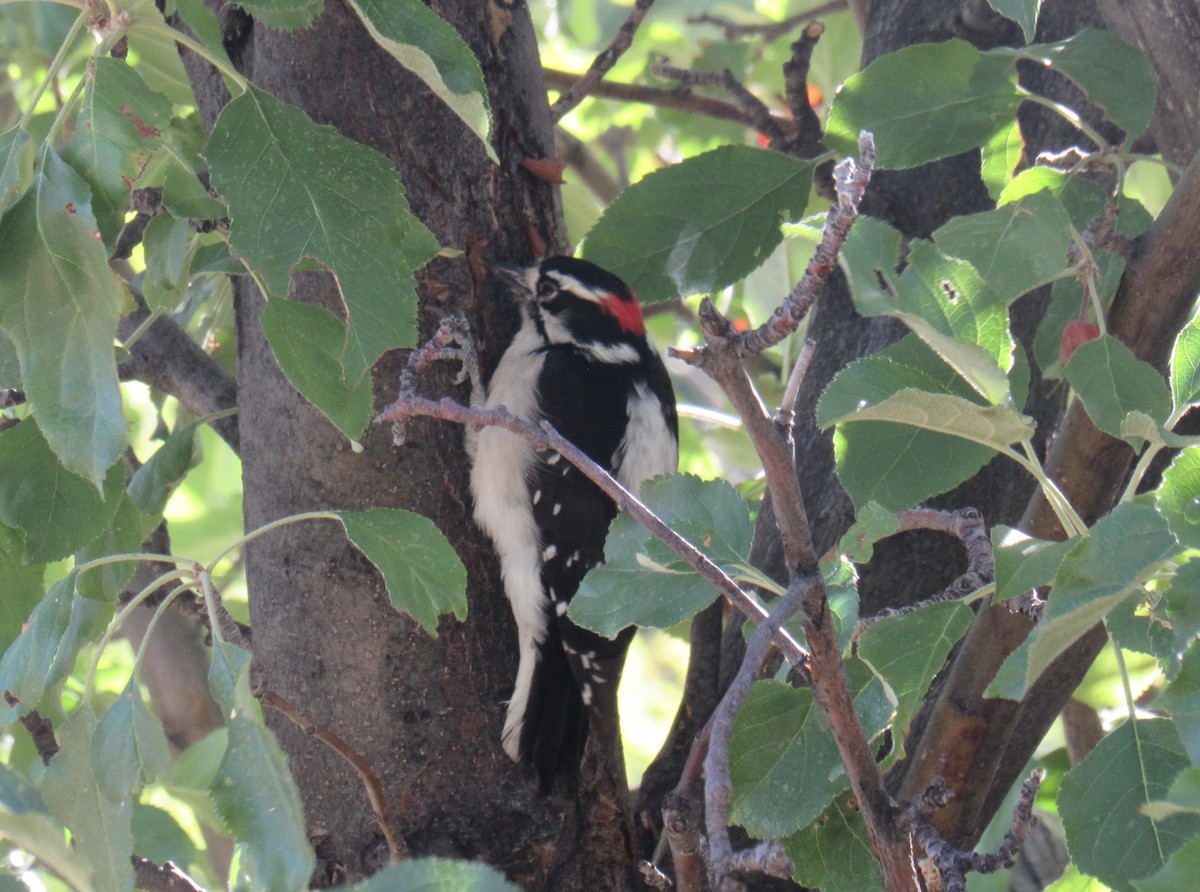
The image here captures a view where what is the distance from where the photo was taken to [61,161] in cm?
138

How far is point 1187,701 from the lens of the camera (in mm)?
997

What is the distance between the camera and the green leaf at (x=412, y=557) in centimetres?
155

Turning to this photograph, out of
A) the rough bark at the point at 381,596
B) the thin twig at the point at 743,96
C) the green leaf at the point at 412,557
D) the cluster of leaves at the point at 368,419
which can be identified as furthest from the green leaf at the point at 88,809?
the thin twig at the point at 743,96

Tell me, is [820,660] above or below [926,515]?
below

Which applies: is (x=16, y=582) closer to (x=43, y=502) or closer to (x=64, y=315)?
(x=43, y=502)

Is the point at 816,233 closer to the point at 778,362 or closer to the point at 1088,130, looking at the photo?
the point at 1088,130

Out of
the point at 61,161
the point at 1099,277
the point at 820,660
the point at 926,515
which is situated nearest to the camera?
the point at 820,660

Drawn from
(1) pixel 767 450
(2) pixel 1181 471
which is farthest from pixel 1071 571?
(1) pixel 767 450

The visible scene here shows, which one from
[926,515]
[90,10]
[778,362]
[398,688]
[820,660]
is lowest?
[398,688]

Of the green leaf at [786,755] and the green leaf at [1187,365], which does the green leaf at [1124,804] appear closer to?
the green leaf at [786,755]

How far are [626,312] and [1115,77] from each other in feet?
4.70

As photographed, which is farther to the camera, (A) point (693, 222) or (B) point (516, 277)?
(B) point (516, 277)

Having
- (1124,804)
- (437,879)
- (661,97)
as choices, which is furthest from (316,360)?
(661,97)

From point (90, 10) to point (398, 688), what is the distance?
Answer: 96 centimetres
